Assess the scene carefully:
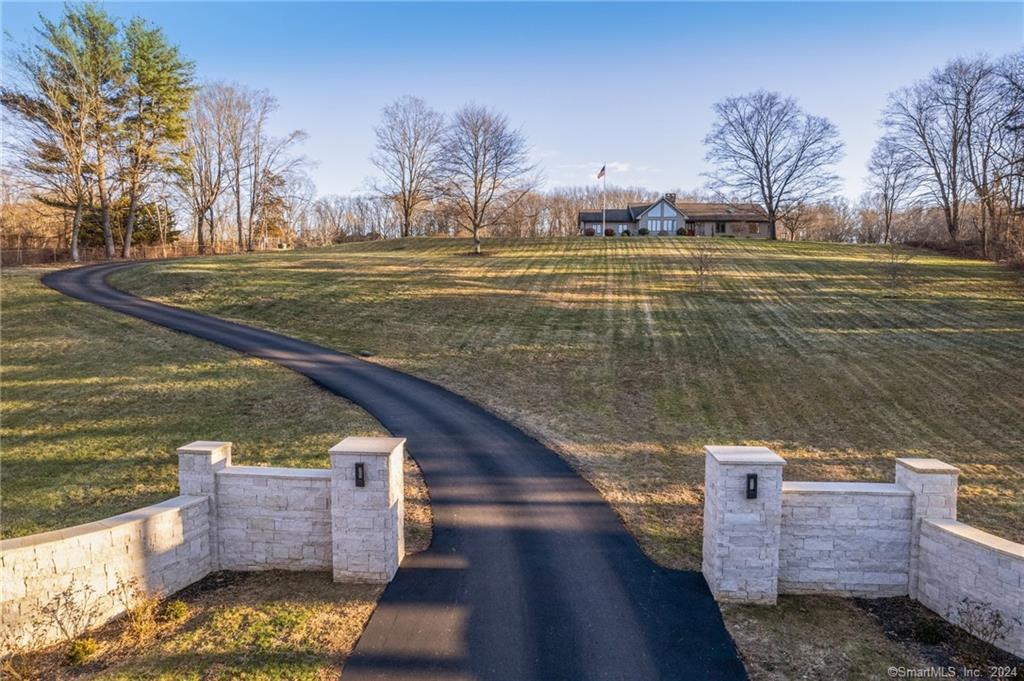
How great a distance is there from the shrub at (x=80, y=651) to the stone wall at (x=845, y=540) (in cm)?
807

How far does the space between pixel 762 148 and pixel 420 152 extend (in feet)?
114

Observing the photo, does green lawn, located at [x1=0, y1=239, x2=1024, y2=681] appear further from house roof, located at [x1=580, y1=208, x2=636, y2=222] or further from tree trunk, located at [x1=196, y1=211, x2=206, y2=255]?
house roof, located at [x1=580, y1=208, x2=636, y2=222]

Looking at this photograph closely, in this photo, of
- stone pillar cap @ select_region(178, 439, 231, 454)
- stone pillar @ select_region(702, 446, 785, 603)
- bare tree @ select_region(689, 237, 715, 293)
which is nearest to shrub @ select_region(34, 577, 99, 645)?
stone pillar cap @ select_region(178, 439, 231, 454)

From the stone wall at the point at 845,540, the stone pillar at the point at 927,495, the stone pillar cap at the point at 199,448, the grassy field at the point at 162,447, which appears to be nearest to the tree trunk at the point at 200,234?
the grassy field at the point at 162,447

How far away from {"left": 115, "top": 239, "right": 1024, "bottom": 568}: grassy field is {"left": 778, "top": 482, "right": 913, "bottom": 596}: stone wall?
1461 mm

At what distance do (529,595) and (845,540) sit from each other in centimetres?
410

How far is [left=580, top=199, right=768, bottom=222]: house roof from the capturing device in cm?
6456

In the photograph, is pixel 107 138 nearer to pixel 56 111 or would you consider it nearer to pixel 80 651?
pixel 56 111

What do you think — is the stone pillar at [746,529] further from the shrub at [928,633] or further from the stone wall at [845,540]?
the shrub at [928,633]

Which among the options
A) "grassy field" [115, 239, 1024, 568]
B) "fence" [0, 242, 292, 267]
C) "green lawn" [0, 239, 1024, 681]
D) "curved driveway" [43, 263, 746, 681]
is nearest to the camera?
A: "curved driveway" [43, 263, 746, 681]

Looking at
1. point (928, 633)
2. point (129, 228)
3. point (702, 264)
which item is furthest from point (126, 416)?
point (129, 228)

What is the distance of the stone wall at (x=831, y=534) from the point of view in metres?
6.68

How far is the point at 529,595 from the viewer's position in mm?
6828

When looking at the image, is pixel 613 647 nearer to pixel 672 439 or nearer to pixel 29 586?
pixel 29 586
